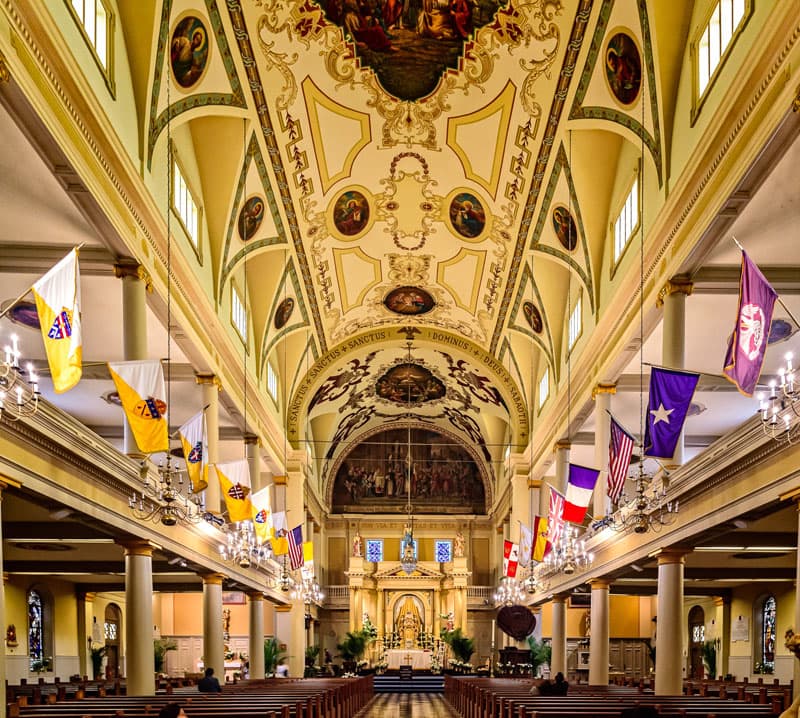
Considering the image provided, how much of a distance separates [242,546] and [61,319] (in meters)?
12.7

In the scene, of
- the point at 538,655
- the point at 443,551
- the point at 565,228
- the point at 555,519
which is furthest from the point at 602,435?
the point at 443,551

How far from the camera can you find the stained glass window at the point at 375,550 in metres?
48.9

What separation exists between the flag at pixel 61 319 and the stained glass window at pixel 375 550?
39.9 m

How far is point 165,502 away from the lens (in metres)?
14.4

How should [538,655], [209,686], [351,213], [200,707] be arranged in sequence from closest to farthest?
[200,707] → [209,686] → [351,213] → [538,655]

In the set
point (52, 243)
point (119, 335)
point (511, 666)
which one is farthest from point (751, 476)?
point (511, 666)

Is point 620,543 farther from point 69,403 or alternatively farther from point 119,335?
point 69,403

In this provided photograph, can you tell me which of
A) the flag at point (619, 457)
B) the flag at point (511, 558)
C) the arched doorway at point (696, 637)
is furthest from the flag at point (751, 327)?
the arched doorway at point (696, 637)

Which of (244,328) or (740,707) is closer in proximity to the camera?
(740,707)

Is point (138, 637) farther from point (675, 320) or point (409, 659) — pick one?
point (409, 659)

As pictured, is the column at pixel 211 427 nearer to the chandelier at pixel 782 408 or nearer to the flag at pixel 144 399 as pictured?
the flag at pixel 144 399

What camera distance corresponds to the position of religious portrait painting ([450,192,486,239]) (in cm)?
2425

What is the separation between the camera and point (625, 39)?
15508mm

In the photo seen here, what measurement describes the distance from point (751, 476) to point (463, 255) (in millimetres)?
15648
